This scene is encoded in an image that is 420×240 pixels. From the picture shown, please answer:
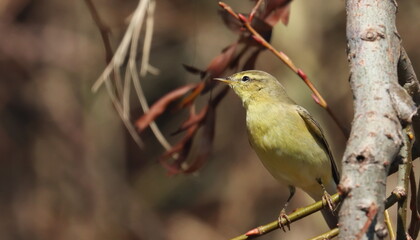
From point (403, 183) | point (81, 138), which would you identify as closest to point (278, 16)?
point (403, 183)

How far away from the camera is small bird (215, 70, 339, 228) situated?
3.52 metres

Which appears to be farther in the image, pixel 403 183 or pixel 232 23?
pixel 232 23

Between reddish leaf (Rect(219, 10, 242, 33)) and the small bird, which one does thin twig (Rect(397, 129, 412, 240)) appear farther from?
the small bird

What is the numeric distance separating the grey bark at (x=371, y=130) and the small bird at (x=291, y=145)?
169cm

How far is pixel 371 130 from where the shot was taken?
4.83ft

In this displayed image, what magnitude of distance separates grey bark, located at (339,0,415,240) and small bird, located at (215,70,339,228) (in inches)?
66.7

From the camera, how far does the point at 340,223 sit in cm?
141

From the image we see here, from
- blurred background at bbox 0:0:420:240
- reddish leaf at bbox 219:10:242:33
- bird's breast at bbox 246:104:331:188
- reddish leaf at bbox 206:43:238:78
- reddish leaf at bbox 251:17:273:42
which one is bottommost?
blurred background at bbox 0:0:420:240

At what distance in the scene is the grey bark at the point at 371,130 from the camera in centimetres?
139

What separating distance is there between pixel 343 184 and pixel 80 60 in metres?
5.69

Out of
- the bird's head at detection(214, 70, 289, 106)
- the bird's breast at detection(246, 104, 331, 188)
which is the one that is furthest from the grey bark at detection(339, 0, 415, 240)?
the bird's head at detection(214, 70, 289, 106)

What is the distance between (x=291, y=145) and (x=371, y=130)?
204 centimetres

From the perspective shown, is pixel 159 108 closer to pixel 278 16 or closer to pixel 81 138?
pixel 278 16

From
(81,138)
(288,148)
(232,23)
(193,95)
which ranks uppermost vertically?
(232,23)
